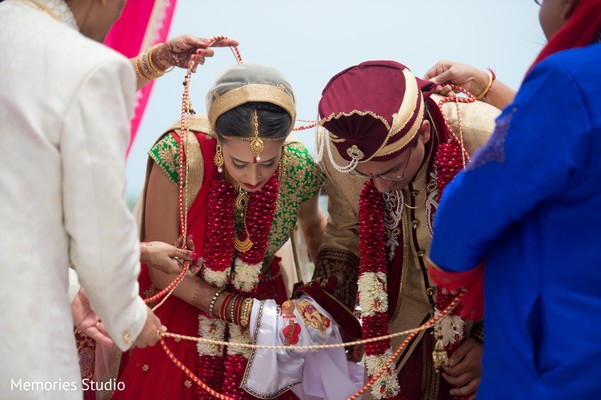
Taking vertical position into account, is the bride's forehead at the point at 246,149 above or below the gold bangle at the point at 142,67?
below

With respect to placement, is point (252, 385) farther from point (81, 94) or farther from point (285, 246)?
point (81, 94)

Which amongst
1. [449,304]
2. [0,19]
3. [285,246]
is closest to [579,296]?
[449,304]

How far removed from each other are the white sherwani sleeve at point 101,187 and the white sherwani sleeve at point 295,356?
1251 millimetres

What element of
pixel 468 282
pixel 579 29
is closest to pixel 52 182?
pixel 468 282

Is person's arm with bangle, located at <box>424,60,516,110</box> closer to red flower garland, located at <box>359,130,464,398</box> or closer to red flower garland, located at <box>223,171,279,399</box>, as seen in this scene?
red flower garland, located at <box>359,130,464,398</box>

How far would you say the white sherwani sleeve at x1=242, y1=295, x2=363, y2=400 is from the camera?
9.83 ft

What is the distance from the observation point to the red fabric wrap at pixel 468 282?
1972 millimetres

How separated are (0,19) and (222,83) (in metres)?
1.31

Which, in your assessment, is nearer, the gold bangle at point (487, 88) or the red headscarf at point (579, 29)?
the red headscarf at point (579, 29)

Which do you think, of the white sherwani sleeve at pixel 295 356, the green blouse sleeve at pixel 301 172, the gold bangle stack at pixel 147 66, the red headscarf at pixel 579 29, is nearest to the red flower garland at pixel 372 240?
the white sherwani sleeve at pixel 295 356

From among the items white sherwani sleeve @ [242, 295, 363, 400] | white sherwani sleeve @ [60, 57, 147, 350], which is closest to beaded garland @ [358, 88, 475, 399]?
white sherwani sleeve @ [242, 295, 363, 400]

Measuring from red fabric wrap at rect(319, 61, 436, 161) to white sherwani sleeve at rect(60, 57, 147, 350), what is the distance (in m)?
1.09

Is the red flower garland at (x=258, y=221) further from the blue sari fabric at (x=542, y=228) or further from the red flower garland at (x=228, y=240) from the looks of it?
the blue sari fabric at (x=542, y=228)

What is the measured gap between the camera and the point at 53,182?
1.66 m
